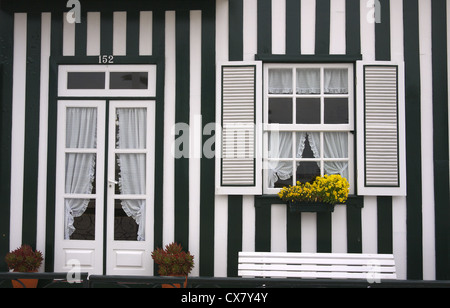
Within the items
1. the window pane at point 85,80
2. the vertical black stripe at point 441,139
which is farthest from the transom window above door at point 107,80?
the vertical black stripe at point 441,139

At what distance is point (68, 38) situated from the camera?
475 centimetres

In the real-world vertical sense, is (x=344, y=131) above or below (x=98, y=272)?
above

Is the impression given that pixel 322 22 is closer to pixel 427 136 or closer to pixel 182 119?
pixel 427 136

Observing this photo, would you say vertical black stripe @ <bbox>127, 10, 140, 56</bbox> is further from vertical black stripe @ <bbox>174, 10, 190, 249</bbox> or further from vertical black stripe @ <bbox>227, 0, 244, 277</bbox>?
vertical black stripe @ <bbox>227, 0, 244, 277</bbox>

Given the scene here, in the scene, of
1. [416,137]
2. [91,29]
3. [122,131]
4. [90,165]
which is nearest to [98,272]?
[90,165]

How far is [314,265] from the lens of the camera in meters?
4.32

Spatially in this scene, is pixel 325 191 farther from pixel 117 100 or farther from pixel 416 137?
pixel 117 100

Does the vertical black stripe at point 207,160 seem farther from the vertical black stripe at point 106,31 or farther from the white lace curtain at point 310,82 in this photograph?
the vertical black stripe at point 106,31

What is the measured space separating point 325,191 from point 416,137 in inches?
47.3

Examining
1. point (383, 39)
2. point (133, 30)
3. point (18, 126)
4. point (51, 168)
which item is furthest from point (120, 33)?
point (383, 39)

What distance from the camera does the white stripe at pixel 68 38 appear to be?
187 inches

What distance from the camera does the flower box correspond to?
4391 millimetres

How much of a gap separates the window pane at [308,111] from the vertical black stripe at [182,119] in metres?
1.23

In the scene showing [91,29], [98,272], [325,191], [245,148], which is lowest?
[98,272]
